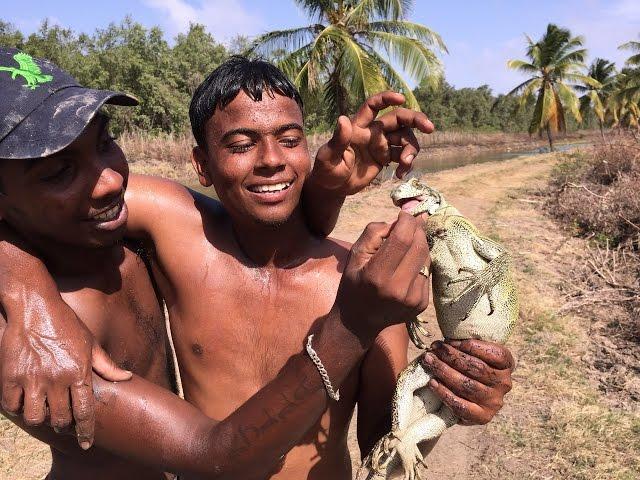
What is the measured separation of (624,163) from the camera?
39.1ft

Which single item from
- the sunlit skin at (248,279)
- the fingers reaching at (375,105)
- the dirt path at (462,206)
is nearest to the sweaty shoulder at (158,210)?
the sunlit skin at (248,279)

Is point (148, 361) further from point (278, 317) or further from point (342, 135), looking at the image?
point (342, 135)

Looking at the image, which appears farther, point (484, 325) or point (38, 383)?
point (484, 325)

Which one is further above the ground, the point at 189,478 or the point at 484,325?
the point at 484,325

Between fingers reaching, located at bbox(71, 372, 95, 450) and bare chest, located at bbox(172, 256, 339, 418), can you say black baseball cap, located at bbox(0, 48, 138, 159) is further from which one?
bare chest, located at bbox(172, 256, 339, 418)

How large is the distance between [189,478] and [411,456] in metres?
0.71

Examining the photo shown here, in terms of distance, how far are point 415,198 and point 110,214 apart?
3.07 ft

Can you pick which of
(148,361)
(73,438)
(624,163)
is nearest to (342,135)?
(148,361)

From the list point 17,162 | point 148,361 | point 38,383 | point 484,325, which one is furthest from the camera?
point 148,361

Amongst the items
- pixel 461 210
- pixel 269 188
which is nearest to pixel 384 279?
pixel 269 188

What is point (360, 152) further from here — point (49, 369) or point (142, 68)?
point (142, 68)

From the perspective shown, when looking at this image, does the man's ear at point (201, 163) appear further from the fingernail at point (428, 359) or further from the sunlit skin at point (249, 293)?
the fingernail at point (428, 359)

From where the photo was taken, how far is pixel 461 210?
1195 centimetres

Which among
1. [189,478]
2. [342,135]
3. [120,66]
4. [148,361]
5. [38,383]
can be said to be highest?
[120,66]
